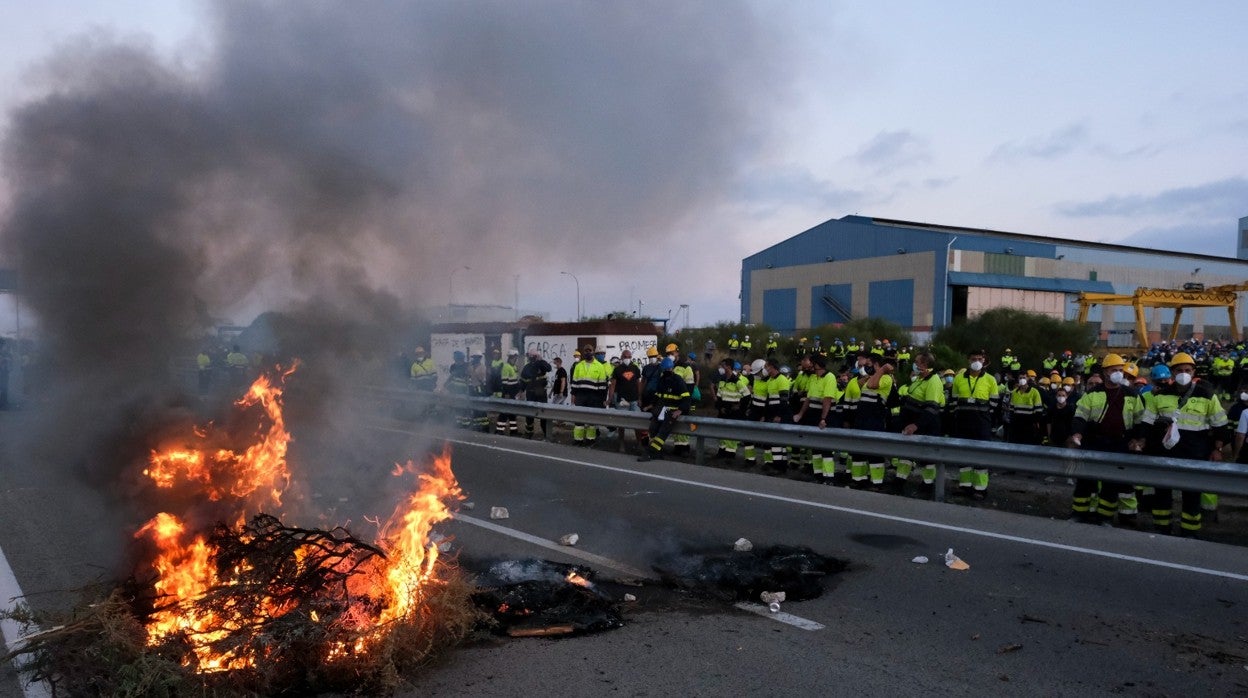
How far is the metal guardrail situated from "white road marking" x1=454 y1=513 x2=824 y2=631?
156cm

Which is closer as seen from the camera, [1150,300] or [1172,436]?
[1172,436]

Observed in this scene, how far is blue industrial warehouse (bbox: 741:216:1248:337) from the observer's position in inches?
1923

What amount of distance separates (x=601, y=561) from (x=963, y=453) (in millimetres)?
4744

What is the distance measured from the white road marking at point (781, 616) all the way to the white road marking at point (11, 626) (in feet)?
11.8

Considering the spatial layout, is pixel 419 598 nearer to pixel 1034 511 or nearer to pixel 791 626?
pixel 791 626

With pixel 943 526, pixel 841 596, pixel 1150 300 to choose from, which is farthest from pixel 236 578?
pixel 1150 300

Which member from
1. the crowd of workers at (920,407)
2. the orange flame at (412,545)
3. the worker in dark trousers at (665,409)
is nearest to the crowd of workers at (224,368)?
the orange flame at (412,545)

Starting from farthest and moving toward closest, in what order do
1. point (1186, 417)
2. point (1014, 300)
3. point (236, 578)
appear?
1. point (1014, 300)
2. point (1186, 417)
3. point (236, 578)

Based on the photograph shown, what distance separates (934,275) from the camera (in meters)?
48.5

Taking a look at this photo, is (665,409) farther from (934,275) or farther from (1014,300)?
(1014,300)

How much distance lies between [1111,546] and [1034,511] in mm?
1932

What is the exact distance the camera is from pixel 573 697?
12.5 ft

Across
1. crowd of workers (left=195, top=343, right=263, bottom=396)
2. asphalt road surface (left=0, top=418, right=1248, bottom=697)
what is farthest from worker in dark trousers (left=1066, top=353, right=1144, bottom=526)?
crowd of workers (left=195, top=343, right=263, bottom=396)

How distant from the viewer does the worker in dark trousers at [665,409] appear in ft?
39.1
